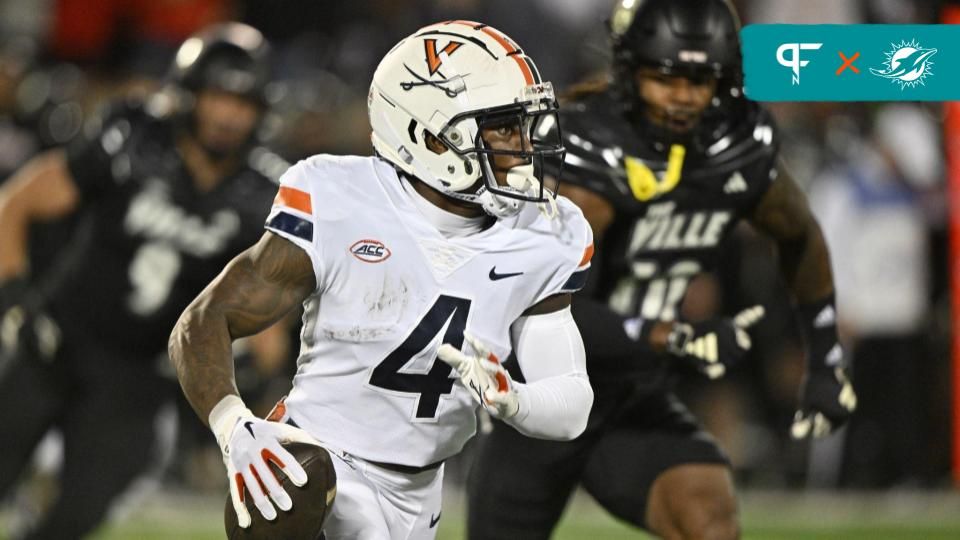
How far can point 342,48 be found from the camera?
8.67m

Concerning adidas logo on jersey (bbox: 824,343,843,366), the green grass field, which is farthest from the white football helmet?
the green grass field

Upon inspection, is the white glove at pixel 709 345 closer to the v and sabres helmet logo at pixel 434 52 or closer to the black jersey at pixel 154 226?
the v and sabres helmet logo at pixel 434 52

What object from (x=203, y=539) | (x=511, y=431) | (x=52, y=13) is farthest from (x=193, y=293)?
(x=52, y=13)

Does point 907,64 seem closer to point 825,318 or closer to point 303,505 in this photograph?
point 825,318

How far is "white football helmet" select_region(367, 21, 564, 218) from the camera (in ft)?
10.6

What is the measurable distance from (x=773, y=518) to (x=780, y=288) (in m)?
1.33

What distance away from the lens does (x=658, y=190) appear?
4070 mm

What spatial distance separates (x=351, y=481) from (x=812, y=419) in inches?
57.3

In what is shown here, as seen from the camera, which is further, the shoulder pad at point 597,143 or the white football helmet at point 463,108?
the shoulder pad at point 597,143

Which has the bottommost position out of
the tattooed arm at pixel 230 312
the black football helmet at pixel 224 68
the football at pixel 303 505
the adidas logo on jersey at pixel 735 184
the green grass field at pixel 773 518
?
the green grass field at pixel 773 518

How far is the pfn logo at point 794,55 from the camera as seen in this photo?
12.6ft

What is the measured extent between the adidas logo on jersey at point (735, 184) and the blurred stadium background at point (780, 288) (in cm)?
278

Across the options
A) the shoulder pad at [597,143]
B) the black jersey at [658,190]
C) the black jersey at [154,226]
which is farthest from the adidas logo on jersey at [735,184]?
the black jersey at [154,226]

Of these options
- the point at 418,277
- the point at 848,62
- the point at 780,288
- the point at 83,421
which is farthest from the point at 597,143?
the point at 780,288
